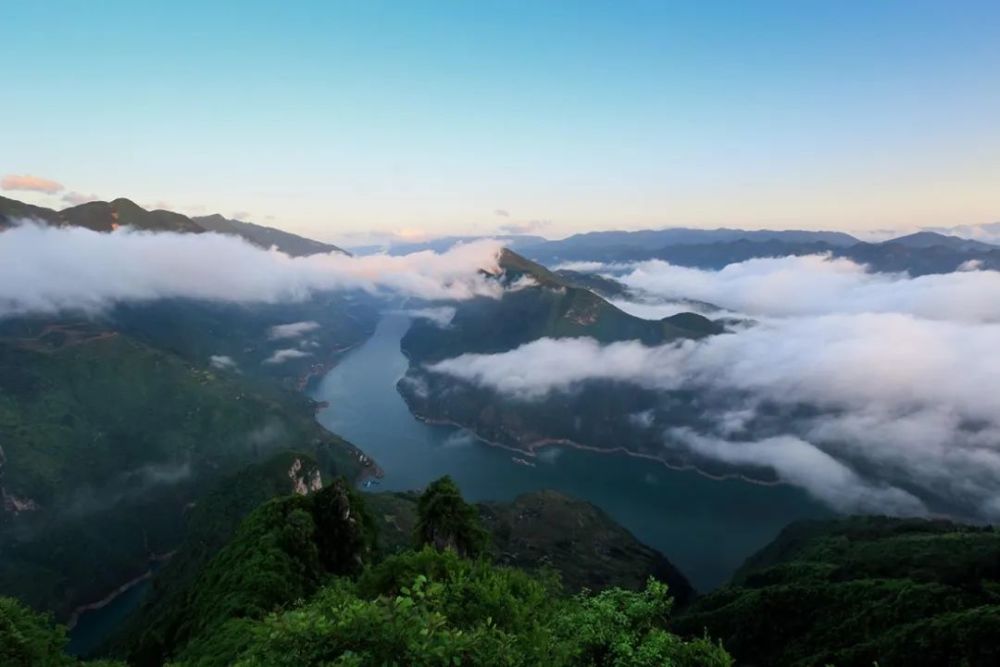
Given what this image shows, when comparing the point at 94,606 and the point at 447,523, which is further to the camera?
the point at 94,606

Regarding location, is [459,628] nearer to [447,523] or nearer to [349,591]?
[349,591]

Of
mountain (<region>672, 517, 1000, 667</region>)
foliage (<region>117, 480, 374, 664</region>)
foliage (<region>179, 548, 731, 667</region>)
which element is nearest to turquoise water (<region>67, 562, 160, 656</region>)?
foliage (<region>117, 480, 374, 664</region>)

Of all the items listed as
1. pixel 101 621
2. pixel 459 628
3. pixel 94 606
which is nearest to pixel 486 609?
pixel 459 628

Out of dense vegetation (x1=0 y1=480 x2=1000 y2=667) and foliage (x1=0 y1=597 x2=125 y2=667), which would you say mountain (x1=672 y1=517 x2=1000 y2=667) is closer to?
dense vegetation (x1=0 y1=480 x2=1000 y2=667)

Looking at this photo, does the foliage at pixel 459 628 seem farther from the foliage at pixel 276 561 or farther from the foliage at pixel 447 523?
the foliage at pixel 447 523

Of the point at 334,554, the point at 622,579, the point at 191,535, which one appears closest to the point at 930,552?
the point at 622,579

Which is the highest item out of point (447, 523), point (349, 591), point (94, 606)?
point (349, 591)
